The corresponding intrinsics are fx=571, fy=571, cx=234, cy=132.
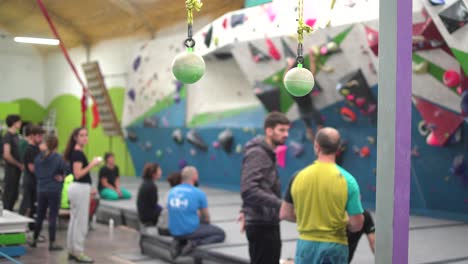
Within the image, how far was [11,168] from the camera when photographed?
7031 mm

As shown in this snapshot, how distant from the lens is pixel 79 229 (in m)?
5.60

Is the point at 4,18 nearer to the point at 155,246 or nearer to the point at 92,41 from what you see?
the point at 92,41

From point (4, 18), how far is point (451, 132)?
5359 mm

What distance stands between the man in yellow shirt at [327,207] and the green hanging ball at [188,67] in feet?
3.33

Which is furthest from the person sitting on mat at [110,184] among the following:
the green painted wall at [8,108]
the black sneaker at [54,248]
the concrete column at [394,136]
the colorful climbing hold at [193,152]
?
the concrete column at [394,136]

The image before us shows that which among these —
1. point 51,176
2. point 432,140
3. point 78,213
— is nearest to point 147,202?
point 51,176

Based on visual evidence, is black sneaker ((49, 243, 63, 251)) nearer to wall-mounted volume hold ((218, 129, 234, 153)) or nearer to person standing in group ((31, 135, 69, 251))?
person standing in group ((31, 135, 69, 251))

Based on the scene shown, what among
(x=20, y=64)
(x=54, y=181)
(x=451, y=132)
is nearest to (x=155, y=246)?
(x=54, y=181)

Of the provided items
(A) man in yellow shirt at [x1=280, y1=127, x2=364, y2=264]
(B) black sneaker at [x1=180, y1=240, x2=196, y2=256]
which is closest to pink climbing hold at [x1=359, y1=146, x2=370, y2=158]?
(B) black sneaker at [x1=180, y1=240, x2=196, y2=256]

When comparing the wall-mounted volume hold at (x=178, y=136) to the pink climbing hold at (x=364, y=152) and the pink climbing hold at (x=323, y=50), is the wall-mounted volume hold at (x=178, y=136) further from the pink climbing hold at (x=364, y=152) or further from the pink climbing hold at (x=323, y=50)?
the pink climbing hold at (x=323, y=50)

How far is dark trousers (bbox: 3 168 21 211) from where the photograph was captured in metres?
6.90

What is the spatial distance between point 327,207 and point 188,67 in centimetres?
119

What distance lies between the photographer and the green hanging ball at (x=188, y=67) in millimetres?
2275

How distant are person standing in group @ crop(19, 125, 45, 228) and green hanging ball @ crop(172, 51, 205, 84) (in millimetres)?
4752
